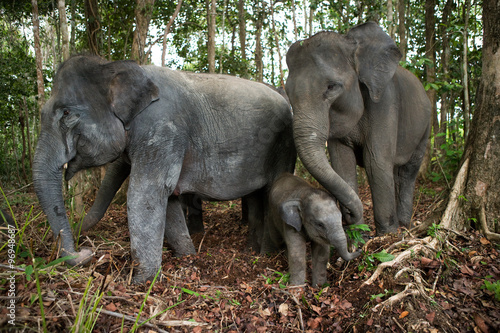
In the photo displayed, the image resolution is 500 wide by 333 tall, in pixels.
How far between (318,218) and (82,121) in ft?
8.18

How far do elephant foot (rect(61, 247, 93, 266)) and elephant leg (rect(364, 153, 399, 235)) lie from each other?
3.29 meters

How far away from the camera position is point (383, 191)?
494 centimetres

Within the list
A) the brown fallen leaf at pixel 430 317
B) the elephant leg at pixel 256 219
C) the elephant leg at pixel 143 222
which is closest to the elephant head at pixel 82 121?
the elephant leg at pixel 143 222

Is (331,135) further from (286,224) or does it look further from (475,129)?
(475,129)

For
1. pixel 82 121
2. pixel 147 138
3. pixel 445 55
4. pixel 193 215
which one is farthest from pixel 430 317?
pixel 445 55

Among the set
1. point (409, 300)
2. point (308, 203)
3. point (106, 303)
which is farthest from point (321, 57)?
point (106, 303)

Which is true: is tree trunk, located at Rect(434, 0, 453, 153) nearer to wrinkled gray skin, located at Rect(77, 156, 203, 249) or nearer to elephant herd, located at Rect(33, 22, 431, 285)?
elephant herd, located at Rect(33, 22, 431, 285)

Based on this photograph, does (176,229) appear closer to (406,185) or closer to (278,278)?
(278,278)

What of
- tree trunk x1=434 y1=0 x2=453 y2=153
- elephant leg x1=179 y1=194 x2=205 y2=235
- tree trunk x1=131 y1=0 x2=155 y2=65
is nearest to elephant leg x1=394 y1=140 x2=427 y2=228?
elephant leg x1=179 y1=194 x2=205 y2=235

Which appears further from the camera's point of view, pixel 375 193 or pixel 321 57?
pixel 375 193

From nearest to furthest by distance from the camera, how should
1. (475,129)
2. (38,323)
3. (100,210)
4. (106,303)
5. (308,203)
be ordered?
1. (38,323)
2. (106,303)
3. (308,203)
4. (475,129)
5. (100,210)

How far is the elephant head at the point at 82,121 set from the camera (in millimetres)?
3830

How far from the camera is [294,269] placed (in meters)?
4.11

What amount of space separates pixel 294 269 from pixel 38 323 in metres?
2.35
